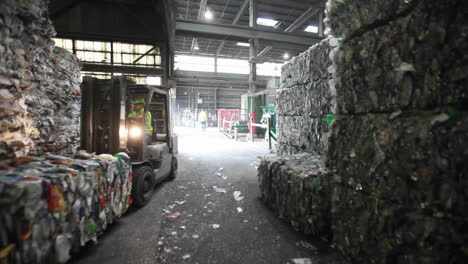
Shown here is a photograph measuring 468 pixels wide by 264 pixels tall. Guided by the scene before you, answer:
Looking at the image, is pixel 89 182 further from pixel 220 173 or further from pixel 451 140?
pixel 220 173

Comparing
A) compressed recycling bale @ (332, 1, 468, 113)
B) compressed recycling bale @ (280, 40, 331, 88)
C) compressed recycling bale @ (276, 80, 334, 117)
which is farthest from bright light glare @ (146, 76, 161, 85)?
compressed recycling bale @ (332, 1, 468, 113)

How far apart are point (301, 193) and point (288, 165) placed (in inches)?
22.4

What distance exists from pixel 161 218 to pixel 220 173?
255cm

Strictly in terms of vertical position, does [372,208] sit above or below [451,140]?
below

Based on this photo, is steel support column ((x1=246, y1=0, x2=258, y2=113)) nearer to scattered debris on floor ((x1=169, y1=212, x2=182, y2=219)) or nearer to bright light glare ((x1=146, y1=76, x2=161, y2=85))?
bright light glare ((x1=146, y1=76, x2=161, y2=85))

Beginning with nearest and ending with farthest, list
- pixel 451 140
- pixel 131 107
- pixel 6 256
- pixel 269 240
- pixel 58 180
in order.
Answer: pixel 451 140, pixel 6 256, pixel 58 180, pixel 269 240, pixel 131 107

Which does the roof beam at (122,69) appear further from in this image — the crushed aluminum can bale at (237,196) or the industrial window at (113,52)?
the crushed aluminum can bale at (237,196)

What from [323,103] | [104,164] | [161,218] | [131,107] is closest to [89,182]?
[104,164]

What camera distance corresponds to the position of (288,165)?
3.04 meters

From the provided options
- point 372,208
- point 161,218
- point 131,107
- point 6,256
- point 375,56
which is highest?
point 375,56

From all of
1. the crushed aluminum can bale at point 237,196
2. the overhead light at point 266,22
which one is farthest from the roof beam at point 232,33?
the crushed aluminum can bale at point 237,196

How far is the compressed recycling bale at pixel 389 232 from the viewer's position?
4.05 ft

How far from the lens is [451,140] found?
119 cm

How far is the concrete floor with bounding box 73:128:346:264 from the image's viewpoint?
2088 mm
